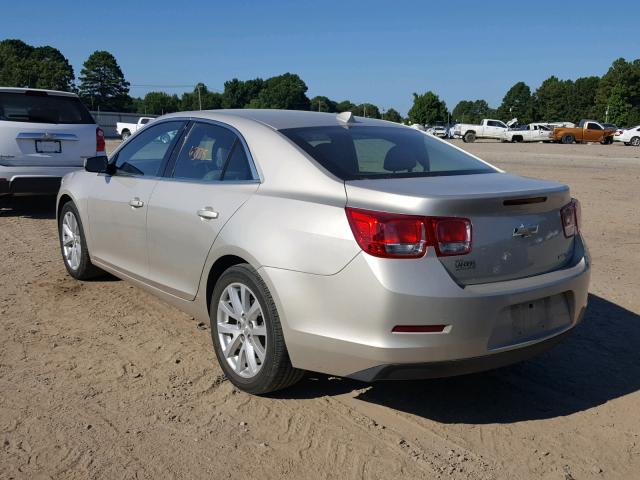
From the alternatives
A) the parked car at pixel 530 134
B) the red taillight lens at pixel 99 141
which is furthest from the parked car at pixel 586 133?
the red taillight lens at pixel 99 141

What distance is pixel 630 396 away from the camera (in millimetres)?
3791

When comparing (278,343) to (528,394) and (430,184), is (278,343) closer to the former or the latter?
(430,184)

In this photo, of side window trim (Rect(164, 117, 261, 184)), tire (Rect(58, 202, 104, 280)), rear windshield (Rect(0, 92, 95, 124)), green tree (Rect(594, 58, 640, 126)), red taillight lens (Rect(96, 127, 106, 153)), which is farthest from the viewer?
green tree (Rect(594, 58, 640, 126))

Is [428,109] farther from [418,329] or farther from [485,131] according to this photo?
[418,329]

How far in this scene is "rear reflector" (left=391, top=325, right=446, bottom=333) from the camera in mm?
2980

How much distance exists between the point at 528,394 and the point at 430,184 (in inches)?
57.2

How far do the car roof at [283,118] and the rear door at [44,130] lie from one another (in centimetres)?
502

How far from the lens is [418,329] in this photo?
299cm

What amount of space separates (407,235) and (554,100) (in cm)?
11370

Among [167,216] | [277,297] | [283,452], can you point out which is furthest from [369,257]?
[167,216]

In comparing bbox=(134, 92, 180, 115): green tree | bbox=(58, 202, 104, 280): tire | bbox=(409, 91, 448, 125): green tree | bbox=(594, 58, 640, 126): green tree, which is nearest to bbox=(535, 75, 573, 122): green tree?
bbox=(594, 58, 640, 126): green tree

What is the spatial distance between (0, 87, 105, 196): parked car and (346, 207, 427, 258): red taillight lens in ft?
23.2

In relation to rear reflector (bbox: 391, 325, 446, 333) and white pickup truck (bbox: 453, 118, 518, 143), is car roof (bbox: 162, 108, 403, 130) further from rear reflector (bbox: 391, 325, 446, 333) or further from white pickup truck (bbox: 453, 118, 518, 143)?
white pickup truck (bbox: 453, 118, 518, 143)

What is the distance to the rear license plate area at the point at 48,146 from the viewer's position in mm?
8844
